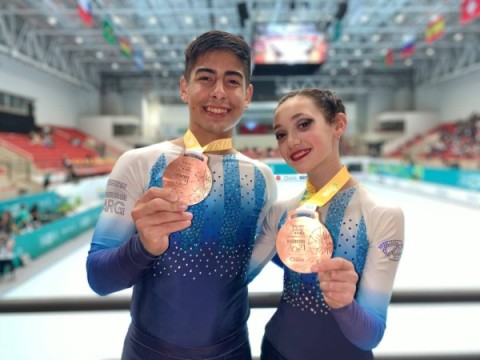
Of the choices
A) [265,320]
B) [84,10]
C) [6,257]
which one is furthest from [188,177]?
[84,10]

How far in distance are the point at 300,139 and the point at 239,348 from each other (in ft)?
2.52

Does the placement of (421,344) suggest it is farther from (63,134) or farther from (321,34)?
(63,134)

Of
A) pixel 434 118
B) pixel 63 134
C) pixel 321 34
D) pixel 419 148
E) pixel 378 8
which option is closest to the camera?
pixel 321 34

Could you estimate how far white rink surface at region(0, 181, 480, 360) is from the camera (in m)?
2.50

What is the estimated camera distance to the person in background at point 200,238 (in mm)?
1250

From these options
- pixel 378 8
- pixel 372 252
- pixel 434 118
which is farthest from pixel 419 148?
pixel 372 252

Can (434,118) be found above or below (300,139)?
above

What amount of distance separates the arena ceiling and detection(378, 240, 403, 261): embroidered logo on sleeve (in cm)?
680

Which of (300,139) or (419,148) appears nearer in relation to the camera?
(300,139)

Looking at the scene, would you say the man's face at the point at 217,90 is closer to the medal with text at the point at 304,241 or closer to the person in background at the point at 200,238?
the person in background at the point at 200,238

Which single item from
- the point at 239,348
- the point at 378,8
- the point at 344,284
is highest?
the point at 378,8

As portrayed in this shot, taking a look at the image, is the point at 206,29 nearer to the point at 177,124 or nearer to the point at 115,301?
the point at 177,124

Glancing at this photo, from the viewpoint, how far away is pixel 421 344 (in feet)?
10.7

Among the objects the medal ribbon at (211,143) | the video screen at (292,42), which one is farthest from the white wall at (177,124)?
the video screen at (292,42)
